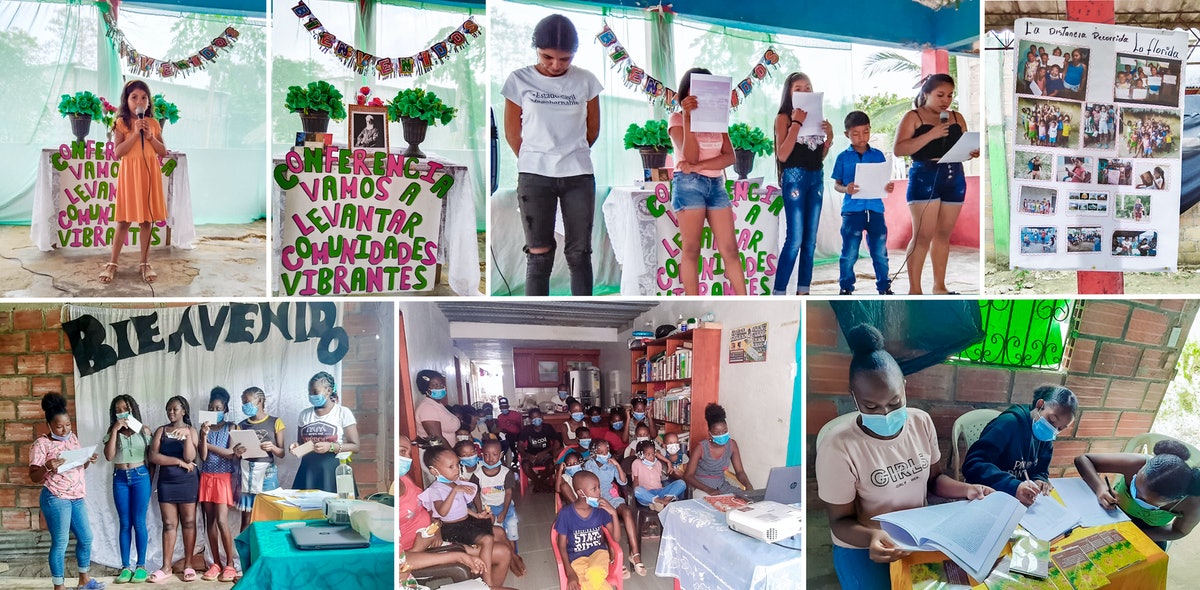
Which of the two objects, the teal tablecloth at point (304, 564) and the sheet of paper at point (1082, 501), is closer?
the teal tablecloth at point (304, 564)

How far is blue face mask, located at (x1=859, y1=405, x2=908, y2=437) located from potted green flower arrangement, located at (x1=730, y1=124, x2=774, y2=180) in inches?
41.8

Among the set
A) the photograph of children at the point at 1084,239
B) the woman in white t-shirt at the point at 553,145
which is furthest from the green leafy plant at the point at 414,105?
the photograph of children at the point at 1084,239

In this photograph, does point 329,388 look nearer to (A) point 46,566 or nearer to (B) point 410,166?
(B) point 410,166

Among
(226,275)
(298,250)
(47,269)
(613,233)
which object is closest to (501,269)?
(613,233)

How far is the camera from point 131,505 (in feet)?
9.66

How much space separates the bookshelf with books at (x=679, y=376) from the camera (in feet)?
10.2

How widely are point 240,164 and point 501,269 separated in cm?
99

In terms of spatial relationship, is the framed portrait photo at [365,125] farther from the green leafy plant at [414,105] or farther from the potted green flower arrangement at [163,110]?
the potted green flower arrangement at [163,110]

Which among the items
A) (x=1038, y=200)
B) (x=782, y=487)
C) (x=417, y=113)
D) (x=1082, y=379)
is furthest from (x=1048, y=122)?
(x=417, y=113)

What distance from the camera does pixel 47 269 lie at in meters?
2.91

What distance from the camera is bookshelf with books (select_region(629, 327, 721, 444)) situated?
3.11 meters

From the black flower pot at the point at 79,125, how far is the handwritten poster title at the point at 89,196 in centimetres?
3

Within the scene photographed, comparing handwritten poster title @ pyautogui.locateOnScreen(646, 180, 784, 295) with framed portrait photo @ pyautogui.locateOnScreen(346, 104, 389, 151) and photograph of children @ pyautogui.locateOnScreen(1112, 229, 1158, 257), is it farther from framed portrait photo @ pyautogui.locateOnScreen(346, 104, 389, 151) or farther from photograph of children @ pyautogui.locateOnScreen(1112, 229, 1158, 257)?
photograph of children @ pyautogui.locateOnScreen(1112, 229, 1158, 257)

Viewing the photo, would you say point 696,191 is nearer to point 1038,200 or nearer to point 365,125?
point 365,125
